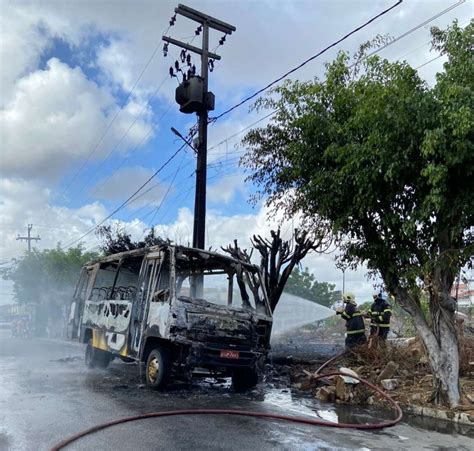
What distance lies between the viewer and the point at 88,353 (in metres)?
12.4

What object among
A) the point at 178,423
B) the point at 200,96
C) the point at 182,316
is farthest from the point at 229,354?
the point at 200,96

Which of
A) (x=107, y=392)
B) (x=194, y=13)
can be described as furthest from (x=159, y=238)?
(x=107, y=392)

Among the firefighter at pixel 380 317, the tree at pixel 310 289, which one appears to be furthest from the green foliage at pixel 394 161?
the tree at pixel 310 289

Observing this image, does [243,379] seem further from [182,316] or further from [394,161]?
[394,161]

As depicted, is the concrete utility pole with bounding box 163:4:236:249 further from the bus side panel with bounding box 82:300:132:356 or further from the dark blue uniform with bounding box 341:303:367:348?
the dark blue uniform with bounding box 341:303:367:348

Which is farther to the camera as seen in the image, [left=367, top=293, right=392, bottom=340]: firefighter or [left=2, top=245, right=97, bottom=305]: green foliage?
[left=2, top=245, right=97, bottom=305]: green foliage

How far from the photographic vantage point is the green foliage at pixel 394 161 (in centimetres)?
702

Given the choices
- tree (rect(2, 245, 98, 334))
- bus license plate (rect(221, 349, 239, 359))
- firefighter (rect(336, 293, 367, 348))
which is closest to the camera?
bus license plate (rect(221, 349, 239, 359))

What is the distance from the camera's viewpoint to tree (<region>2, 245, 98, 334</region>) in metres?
33.8

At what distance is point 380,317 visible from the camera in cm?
1196

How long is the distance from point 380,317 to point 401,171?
5283 mm

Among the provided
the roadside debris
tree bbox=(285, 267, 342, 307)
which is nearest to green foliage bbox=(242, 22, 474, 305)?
the roadside debris

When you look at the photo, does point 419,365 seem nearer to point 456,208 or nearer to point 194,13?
point 456,208

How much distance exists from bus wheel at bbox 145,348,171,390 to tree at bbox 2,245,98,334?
24449 millimetres
